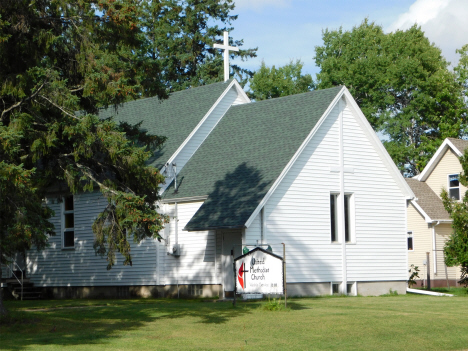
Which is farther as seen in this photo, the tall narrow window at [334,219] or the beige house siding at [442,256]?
the beige house siding at [442,256]

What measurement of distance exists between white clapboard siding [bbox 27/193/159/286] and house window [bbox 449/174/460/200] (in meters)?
22.7

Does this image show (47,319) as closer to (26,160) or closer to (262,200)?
(26,160)

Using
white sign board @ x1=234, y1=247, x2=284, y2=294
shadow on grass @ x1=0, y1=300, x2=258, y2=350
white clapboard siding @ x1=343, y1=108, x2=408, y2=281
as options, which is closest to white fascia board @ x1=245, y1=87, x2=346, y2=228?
white clapboard siding @ x1=343, y1=108, x2=408, y2=281

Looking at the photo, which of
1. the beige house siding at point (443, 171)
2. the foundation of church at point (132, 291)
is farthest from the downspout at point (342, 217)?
the beige house siding at point (443, 171)

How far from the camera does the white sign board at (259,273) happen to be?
19.5m

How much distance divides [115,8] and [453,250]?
678 inches

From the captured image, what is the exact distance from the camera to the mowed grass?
45.3 ft

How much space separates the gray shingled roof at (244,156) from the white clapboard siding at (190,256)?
2.37ft

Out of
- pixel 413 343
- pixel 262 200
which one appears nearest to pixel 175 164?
pixel 262 200

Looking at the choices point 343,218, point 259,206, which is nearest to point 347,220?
point 343,218

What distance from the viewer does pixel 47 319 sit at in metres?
17.4

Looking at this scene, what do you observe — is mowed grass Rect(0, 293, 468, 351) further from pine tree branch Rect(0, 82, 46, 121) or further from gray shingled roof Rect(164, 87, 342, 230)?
gray shingled roof Rect(164, 87, 342, 230)

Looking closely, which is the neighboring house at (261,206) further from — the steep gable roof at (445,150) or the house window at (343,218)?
the steep gable roof at (445,150)

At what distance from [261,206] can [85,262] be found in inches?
367
